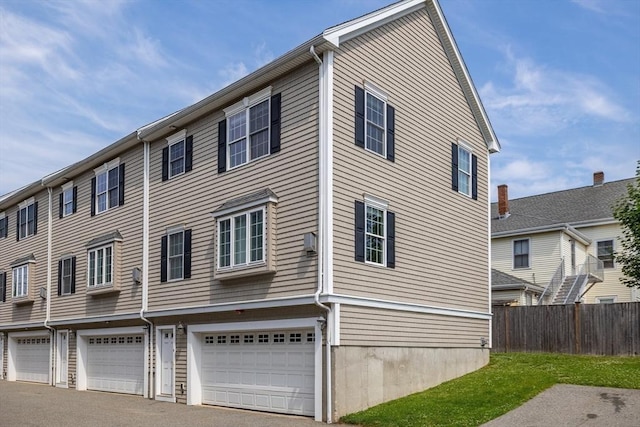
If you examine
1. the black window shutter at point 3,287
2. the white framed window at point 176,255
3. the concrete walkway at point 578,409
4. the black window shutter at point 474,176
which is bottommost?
the concrete walkway at point 578,409

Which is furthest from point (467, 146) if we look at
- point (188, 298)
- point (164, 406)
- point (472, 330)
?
point (164, 406)

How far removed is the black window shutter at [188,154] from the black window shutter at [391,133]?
19.7 ft

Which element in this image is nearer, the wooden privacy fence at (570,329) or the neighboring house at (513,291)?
the wooden privacy fence at (570,329)

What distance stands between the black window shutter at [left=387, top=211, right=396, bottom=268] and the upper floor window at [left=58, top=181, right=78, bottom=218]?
14175 mm

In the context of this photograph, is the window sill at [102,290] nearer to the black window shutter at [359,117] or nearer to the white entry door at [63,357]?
the white entry door at [63,357]

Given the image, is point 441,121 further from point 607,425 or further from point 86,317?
point 86,317

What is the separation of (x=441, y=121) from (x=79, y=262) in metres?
14.2

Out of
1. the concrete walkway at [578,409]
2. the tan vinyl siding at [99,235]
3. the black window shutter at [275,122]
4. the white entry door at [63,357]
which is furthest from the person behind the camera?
the white entry door at [63,357]

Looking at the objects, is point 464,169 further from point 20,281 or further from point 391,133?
point 20,281

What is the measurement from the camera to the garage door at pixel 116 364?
72.3 feet

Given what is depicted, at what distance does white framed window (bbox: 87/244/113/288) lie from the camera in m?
22.8

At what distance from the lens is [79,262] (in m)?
25.0

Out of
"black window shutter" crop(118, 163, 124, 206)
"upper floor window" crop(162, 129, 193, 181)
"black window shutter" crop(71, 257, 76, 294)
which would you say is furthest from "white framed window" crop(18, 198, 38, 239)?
"upper floor window" crop(162, 129, 193, 181)

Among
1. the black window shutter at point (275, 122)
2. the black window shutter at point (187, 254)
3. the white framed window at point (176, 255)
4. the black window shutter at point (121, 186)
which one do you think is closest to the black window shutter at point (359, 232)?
the black window shutter at point (275, 122)
